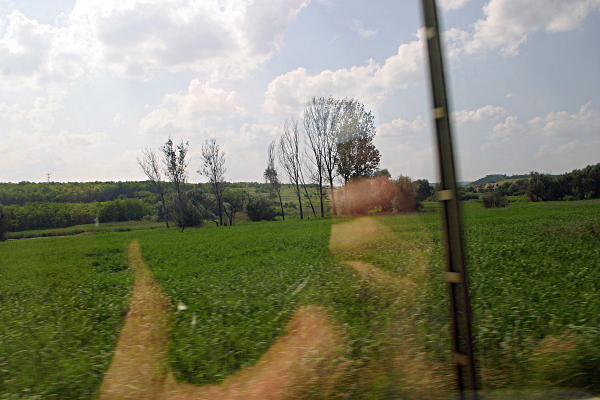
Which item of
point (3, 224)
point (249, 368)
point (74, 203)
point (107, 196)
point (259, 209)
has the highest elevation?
point (107, 196)

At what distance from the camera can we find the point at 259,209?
5078cm

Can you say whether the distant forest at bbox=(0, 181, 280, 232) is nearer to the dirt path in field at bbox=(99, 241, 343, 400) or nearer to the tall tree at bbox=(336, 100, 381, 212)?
the tall tree at bbox=(336, 100, 381, 212)

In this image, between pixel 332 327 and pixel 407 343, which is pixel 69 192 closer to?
pixel 332 327

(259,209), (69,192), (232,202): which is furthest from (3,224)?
(232,202)

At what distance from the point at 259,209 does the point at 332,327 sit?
4713 cm

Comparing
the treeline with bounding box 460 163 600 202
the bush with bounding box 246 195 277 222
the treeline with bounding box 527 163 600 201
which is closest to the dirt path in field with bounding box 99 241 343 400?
the treeline with bounding box 460 163 600 202

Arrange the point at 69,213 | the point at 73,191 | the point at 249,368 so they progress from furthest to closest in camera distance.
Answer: the point at 73,191 < the point at 69,213 < the point at 249,368

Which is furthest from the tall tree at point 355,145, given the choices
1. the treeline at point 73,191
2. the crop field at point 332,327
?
the crop field at point 332,327

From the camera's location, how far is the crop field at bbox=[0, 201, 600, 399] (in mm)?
2775

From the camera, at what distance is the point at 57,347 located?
165 inches

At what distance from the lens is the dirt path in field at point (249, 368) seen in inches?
110

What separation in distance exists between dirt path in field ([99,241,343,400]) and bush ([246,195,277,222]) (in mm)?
46095

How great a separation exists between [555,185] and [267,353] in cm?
1724

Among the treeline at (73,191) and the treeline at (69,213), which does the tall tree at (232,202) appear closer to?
the treeline at (73,191)
